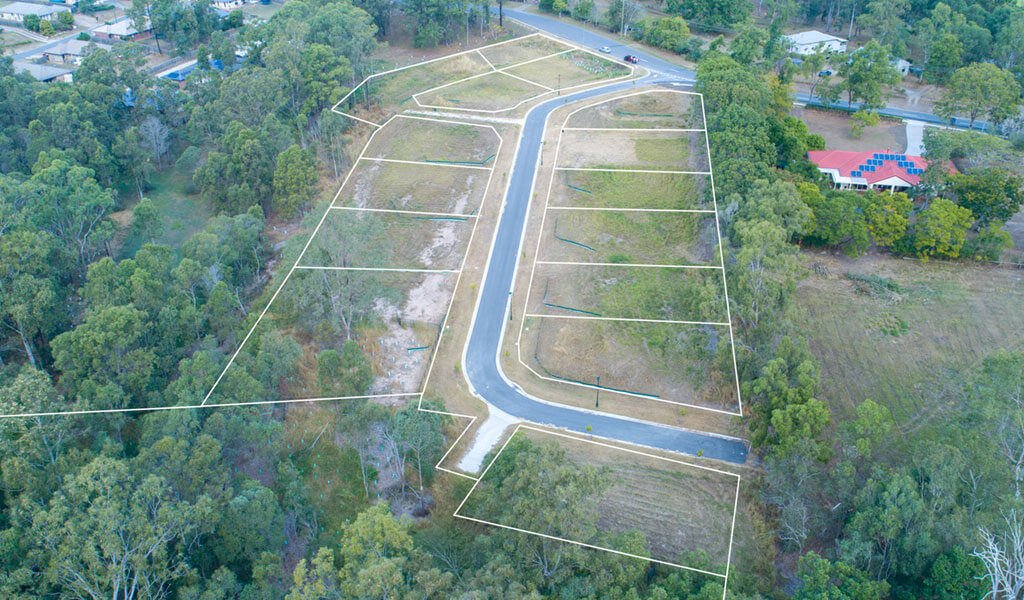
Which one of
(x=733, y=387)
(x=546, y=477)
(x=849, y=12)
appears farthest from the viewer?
(x=849, y=12)

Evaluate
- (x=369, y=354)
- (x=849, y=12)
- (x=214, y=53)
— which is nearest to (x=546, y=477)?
(x=369, y=354)

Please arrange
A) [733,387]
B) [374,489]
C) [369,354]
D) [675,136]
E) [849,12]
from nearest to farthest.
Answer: [374,489], [733,387], [369,354], [675,136], [849,12]

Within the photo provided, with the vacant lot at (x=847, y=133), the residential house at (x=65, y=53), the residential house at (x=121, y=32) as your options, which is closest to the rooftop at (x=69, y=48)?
the residential house at (x=65, y=53)

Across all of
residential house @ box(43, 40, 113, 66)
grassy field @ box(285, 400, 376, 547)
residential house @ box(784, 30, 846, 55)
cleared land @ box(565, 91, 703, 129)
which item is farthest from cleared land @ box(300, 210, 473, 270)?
residential house @ box(43, 40, 113, 66)

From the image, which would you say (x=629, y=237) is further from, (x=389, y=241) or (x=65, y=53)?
(x=65, y=53)

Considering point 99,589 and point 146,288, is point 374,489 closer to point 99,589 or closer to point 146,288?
point 99,589

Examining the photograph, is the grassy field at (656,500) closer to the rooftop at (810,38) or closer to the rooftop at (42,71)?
the rooftop at (810,38)

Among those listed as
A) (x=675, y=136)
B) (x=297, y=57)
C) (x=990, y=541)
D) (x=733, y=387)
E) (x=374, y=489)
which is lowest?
(x=374, y=489)
